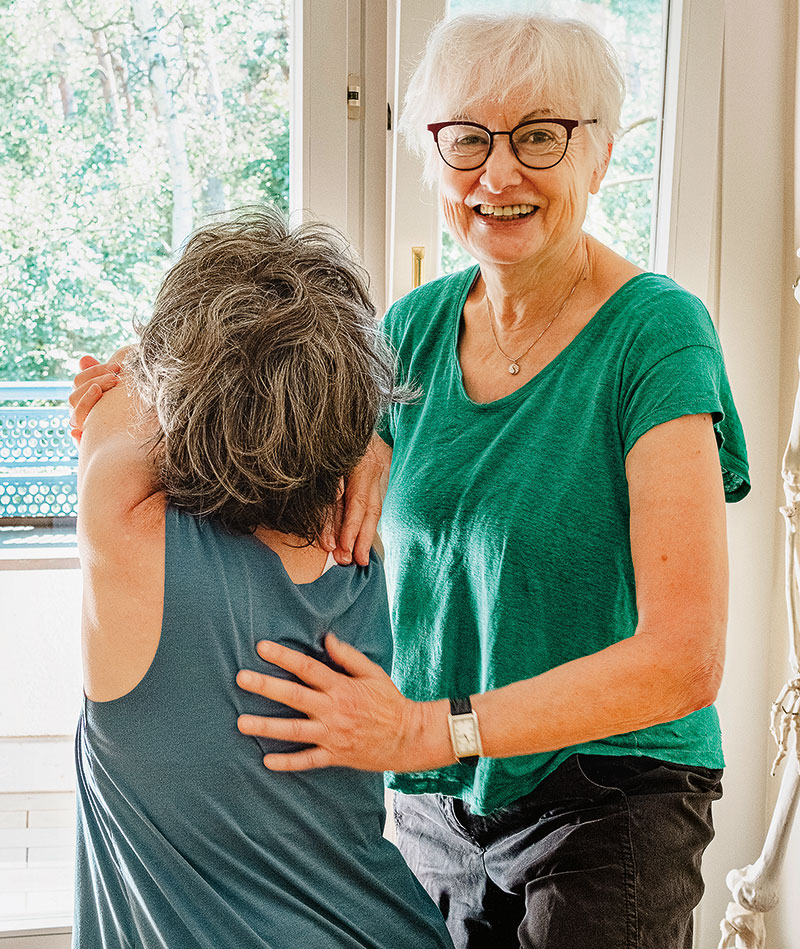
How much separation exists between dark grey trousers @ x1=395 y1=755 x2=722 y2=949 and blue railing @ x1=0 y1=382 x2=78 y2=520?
1091 mm

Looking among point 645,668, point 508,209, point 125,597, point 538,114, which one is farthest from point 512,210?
point 125,597

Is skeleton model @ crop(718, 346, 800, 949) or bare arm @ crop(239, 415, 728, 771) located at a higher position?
bare arm @ crop(239, 415, 728, 771)

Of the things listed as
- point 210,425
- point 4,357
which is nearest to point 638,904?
point 210,425

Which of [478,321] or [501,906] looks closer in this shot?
[501,906]

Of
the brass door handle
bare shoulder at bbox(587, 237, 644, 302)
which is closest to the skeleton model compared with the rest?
bare shoulder at bbox(587, 237, 644, 302)

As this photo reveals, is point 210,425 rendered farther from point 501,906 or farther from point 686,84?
point 686,84

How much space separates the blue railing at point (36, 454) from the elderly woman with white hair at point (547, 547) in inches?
30.7

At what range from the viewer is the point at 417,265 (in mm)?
1894

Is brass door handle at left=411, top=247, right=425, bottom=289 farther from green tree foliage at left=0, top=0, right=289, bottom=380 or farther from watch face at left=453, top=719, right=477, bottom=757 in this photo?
watch face at left=453, top=719, right=477, bottom=757

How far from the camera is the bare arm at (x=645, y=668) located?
42.1 inches

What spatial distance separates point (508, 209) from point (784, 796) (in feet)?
3.87

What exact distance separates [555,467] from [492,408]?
5.8 inches

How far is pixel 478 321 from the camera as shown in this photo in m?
1.50

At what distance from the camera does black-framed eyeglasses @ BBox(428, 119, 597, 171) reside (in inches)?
51.2
